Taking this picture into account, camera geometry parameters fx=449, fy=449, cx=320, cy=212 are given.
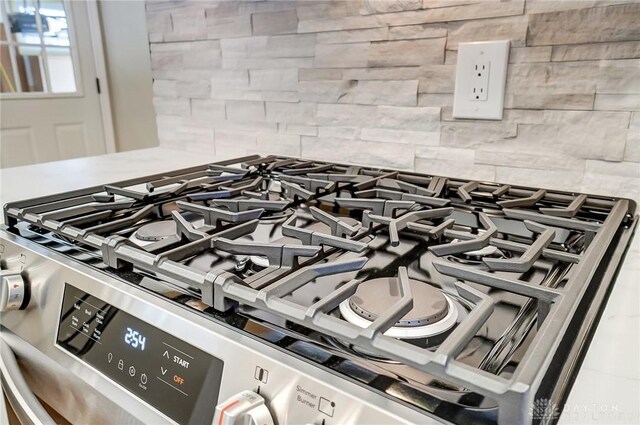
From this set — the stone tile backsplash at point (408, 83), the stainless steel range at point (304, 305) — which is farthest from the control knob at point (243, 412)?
the stone tile backsplash at point (408, 83)

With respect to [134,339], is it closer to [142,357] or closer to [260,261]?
[142,357]

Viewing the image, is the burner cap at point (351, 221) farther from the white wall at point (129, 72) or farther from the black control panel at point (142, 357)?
the white wall at point (129, 72)

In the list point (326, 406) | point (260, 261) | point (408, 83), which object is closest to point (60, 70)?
point (408, 83)

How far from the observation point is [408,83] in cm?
97

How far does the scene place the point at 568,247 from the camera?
643mm

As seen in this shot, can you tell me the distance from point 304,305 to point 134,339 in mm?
196

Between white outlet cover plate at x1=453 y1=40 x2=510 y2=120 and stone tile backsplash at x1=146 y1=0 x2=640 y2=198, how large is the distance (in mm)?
14

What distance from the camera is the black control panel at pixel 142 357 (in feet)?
1.46

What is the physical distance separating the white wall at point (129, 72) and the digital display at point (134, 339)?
2.34m

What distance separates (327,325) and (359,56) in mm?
793

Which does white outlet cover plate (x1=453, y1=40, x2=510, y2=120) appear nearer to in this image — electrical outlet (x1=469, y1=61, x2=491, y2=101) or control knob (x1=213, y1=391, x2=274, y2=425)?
electrical outlet (x1=469, y1=61, x2=491, y2=101)

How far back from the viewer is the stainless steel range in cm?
36

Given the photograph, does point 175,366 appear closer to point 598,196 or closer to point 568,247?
point 568,247

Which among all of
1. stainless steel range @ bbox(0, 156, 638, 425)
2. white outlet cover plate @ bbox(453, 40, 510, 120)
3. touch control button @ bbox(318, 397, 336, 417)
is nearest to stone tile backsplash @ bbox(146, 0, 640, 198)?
white outlet cover plate @ bbox(453, 40, 510, 120)
